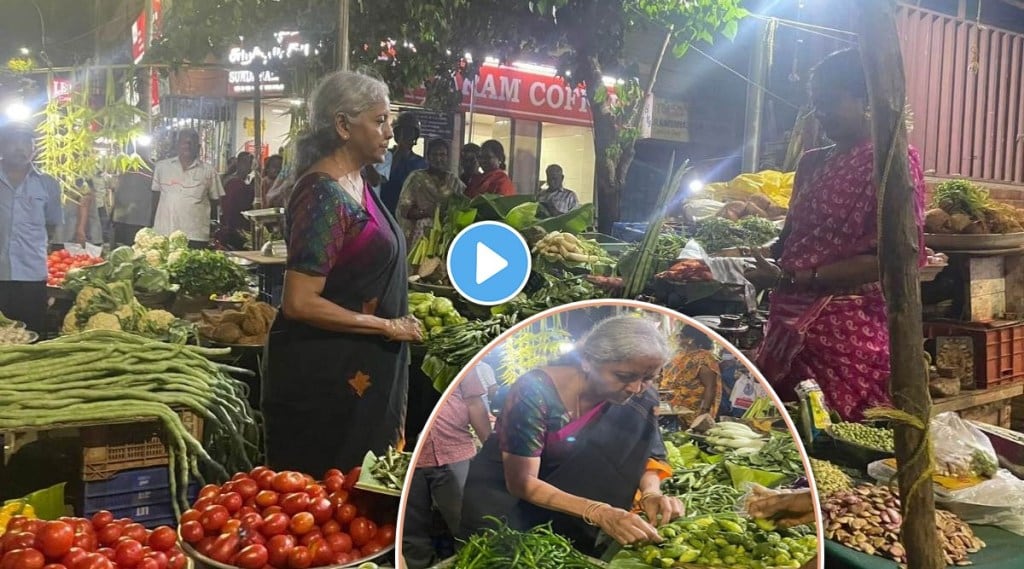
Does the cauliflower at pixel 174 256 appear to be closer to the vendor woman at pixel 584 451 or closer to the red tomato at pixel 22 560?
the red tomato at pixel 22 560

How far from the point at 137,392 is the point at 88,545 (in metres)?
0.45

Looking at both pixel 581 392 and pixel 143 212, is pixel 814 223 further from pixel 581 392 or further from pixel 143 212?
pixel 143 212

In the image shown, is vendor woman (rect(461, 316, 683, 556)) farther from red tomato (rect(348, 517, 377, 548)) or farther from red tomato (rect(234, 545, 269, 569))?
red tomato (rect(234, 545, 269, 569))

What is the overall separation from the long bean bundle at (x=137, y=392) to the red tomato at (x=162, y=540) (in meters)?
0.15

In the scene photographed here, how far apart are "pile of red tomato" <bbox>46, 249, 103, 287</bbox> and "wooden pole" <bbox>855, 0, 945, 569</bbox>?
7.13ft

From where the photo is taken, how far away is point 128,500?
2.39 m

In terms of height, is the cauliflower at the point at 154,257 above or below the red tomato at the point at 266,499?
above

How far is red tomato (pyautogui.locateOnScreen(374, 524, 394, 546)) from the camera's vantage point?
2.40 m

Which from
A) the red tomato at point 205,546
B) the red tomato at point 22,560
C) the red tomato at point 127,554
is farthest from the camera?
the red tomato at point 205,546

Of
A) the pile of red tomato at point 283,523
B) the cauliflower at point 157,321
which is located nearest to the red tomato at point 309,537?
the pile of red tomato at point 283,523

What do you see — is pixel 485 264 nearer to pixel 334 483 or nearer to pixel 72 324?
pixel 334 483

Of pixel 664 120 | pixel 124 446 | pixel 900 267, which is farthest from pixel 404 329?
pixel 900 267

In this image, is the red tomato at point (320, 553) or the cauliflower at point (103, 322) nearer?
the red tomato at point (320, 553)

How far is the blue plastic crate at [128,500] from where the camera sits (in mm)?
2355
